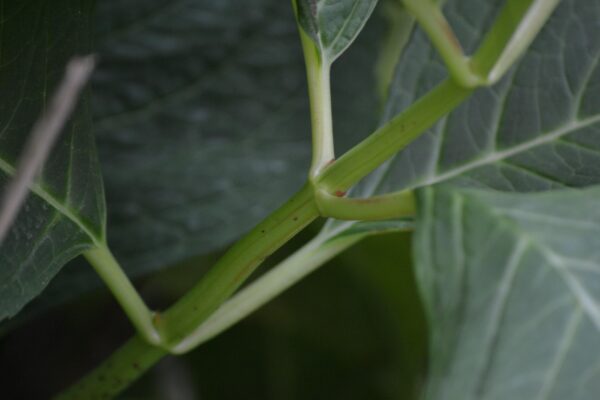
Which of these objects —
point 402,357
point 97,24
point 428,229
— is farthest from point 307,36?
point 402,357

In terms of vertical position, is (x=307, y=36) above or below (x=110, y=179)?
above

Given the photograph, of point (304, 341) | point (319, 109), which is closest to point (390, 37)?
point (304, 341)

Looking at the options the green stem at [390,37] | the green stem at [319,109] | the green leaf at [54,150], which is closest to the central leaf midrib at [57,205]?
the green leaf at [54,150]

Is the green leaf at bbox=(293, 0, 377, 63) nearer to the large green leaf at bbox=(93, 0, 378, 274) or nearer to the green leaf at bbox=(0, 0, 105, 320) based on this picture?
the green leaf at bbox=(0, 0, 105, 320)

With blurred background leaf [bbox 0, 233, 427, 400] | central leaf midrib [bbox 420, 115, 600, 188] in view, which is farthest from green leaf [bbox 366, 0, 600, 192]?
blurred background leaf [bbox 0, 233, 427, 400]

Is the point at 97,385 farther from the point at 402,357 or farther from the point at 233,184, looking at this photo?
the point at 402,357

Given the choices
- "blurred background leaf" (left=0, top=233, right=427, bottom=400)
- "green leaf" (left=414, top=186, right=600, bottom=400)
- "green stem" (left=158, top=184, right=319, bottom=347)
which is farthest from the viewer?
"blurred background leaf" (left=0, top=233, right=427, bottom=400)
